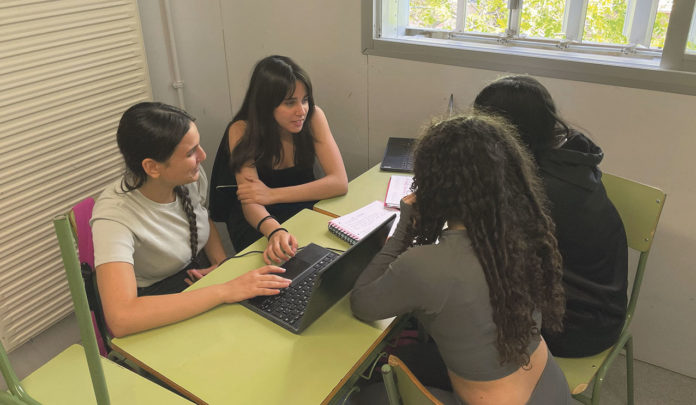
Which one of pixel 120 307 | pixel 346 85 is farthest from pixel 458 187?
pixel 346 85

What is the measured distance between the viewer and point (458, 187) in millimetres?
1121

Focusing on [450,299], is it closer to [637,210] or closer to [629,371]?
[637,210]

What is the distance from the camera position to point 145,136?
154 centimetres

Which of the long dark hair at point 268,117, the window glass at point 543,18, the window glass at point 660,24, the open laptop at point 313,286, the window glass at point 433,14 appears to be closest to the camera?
the open laptop at point 313,286

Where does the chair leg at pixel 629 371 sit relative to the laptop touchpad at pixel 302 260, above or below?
below

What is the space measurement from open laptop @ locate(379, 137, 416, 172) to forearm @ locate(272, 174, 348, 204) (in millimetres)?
248

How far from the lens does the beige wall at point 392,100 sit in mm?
1919

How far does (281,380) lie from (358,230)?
631 millimetres

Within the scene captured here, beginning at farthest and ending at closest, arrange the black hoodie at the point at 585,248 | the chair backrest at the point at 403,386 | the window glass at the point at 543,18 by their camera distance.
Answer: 1. the window glass at the point at 543,18
2. the black hoodie at the point at 585,248
3. the chair backrest at the point at 403,386

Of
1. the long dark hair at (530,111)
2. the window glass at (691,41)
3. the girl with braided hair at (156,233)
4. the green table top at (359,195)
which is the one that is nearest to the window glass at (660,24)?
the window glass at (691,41)

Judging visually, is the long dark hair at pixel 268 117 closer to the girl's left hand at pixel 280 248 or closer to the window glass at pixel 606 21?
the girl's left hand at pixel 280 248

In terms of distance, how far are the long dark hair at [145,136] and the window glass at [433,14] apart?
49.7 inches

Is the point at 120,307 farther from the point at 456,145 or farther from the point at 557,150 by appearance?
the point at 557,150

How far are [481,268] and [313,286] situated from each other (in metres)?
0.39
